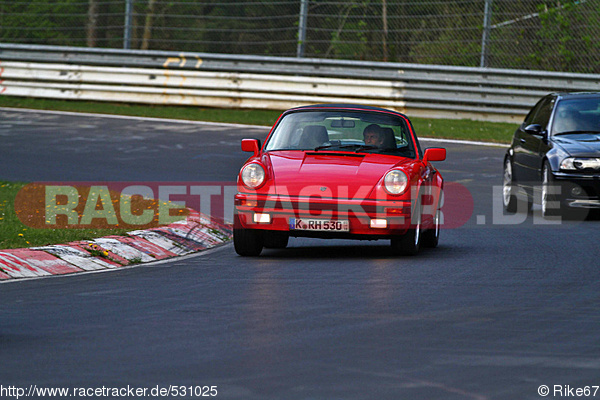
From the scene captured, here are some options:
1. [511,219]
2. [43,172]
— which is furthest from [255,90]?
[511,219]

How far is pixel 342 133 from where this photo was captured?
10.6 meters

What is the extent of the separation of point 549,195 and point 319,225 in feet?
15.7

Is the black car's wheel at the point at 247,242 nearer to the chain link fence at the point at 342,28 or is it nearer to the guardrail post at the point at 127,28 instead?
the chain link fence at the point at 342,28

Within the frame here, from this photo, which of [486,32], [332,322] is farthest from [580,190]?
[486,32]

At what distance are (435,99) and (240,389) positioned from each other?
19781 millimetres

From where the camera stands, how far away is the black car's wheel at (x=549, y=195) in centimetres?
1324

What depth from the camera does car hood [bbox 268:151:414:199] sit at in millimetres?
9516

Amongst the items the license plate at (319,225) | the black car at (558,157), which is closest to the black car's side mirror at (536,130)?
the black car at (558,157)

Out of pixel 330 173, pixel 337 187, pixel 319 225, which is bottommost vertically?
pixel 319 225

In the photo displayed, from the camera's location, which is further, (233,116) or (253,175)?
(233,116)

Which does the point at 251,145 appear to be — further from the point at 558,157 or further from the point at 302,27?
the point at 302,27

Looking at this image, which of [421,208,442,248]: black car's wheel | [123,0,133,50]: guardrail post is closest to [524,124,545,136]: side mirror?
[421,208,442,248]: black car's wheel

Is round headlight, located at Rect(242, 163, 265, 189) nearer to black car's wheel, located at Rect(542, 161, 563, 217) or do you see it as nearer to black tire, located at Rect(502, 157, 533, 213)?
black car's wheel, located at Rect(542, 161, 563, 217)

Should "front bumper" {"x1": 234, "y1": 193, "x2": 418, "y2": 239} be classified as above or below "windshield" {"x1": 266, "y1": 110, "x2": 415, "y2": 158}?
below
